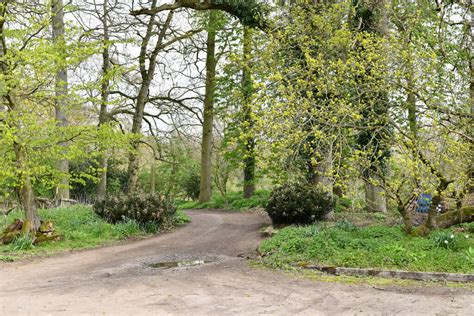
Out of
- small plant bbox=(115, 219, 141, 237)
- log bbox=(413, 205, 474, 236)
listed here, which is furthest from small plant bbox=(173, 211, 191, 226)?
log bbox=(413, 205, 474, 236)

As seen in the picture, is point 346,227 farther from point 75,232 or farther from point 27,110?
point 27,110

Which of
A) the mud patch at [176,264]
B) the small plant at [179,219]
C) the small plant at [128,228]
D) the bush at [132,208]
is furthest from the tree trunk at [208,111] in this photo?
the mud patch at [176,264]

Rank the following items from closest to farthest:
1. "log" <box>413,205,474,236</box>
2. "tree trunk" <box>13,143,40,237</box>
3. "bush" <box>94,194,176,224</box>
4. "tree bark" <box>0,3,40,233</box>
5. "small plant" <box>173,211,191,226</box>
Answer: "log" <box>413,205,474,236</box> → "tree bark" <box>0,3,40,233</box> → "tree trunk" <box>13,143,40,237</box> → "bush" <box>94,194,176,224</box> → "small plant" <box>173,211,191,226</box>

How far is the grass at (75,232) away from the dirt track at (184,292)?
28.0 inches

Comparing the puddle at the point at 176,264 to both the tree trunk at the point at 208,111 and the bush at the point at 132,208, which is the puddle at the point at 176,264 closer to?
the bush at the point at 132,208

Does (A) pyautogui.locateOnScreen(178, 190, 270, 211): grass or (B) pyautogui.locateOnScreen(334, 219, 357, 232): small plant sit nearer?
(B) pyautogui.locateOnScreen(334, 219, 357, 232): small plant

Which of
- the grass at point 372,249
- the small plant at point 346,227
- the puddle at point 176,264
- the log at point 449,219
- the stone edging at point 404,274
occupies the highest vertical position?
the log at point 449,219

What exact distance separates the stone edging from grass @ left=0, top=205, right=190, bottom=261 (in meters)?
5.95

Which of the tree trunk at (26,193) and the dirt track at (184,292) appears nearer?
the dirt track at (184,292)

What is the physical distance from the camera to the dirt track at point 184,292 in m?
5.36

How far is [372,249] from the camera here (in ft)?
26.1

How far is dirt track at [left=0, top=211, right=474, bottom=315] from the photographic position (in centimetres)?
536

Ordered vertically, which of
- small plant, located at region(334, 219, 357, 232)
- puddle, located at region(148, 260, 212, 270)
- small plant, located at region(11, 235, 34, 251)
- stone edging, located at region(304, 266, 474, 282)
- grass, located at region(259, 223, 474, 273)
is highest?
small plant, located at region(334, 219, 357, 232)

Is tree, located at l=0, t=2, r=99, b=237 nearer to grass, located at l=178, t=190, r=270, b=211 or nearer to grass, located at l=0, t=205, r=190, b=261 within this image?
grass, located at l=0, t=205, r=190, b=261
